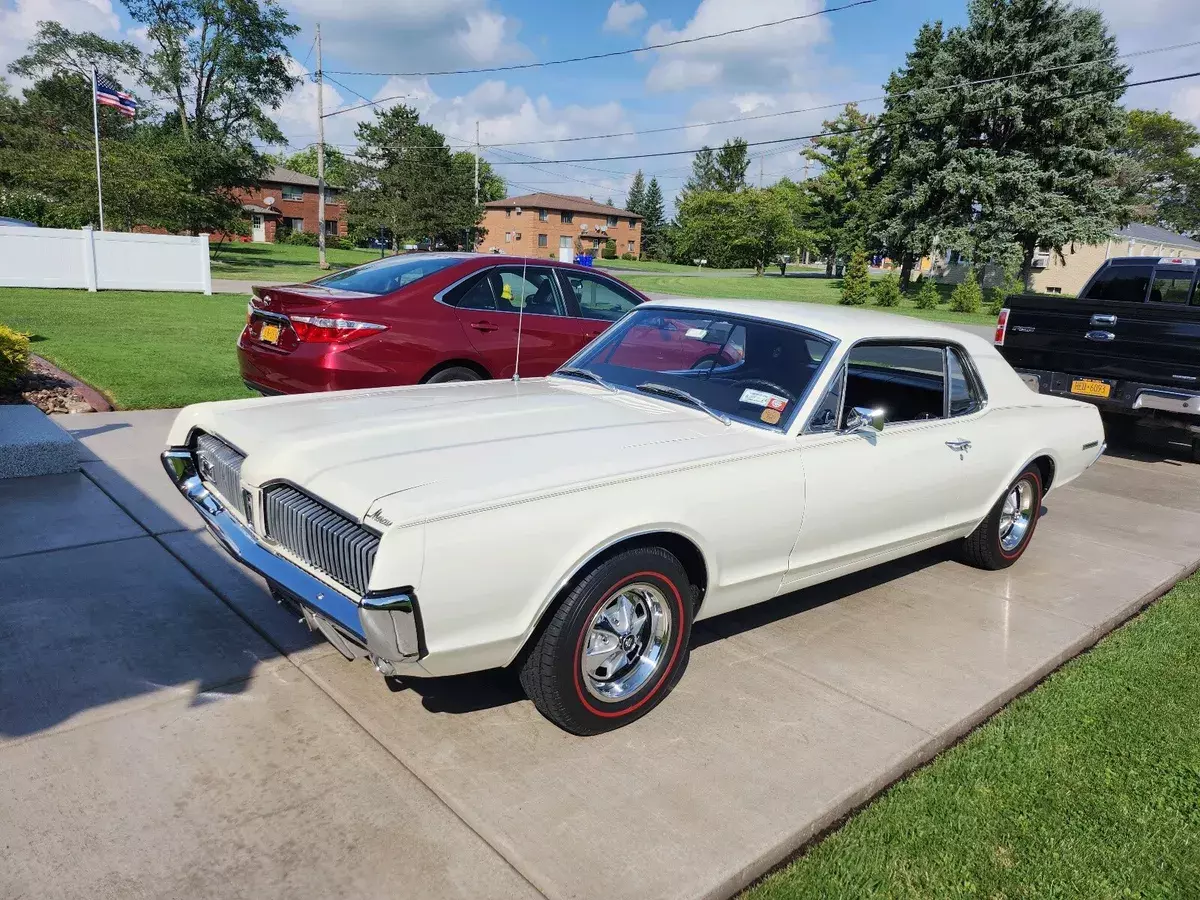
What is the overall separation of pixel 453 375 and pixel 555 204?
76.9 m

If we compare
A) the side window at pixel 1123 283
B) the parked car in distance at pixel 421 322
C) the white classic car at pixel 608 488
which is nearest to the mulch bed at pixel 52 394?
the parked car in distance at pixel 421 322

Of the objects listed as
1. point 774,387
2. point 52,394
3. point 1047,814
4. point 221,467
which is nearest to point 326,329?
point 221,467

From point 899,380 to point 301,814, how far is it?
4121 millimetres

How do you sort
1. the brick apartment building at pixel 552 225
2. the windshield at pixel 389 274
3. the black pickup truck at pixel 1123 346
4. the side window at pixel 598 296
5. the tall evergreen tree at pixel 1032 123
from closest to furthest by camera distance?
the windshield at pixel 389 274, the side window at pixel 598 296, the black pickup truck at pixel 1123 346, the tall evergreen tree at pixel 1032 123, the brick apartment building at pixel 552 225

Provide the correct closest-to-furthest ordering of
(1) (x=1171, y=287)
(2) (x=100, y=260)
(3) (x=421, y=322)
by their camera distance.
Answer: (3) (x=421, y=322)
(1) (x=1171, y=287)
(2) (x=100, y=260)

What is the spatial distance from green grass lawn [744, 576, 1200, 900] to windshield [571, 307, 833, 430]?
1577mm

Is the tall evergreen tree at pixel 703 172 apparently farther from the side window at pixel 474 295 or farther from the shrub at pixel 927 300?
the side window at pixel 474 295

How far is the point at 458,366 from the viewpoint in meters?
6.51

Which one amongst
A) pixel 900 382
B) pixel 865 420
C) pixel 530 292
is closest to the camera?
pixel 865 420

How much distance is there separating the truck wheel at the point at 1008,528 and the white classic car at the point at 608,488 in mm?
72

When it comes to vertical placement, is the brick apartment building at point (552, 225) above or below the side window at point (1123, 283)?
above

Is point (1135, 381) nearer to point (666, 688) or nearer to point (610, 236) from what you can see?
point (666, 688)

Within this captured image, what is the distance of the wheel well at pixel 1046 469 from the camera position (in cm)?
517

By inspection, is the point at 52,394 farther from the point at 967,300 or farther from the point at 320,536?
the point at 967,300
